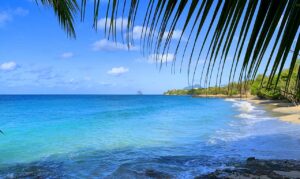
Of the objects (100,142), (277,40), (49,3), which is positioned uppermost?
(49,3)

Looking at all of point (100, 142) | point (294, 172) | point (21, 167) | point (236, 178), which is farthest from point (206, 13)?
point (100, 142)

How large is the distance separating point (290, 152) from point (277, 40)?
1189cm

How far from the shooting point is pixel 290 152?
11469 mm

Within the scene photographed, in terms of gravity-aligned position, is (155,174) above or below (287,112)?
below

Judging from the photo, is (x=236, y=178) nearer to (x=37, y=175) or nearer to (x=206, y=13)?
(x=37, y=175)

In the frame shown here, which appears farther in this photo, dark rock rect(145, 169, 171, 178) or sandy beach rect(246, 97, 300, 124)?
sandy beach rect(246, 97, 300, 124)

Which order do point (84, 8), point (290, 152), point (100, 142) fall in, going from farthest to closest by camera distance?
point (100, 142), point (290, 152), point (84, 8)

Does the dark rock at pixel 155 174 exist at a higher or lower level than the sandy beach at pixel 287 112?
lower

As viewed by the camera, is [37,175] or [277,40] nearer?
[277,40]

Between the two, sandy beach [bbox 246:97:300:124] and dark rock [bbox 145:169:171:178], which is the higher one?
sandy beach [bbox 246:97:300:124]

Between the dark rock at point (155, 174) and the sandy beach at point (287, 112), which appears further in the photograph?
the sandy beach at point (287, 112)

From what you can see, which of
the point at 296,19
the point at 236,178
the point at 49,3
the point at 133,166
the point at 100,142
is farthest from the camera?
the point at 100,142

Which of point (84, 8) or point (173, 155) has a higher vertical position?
point (84, 8)

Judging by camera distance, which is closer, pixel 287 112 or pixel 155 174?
pixel 155 174
